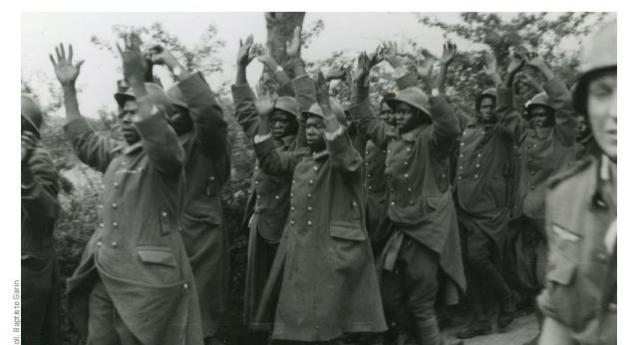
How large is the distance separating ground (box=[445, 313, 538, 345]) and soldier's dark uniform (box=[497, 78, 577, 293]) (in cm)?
33

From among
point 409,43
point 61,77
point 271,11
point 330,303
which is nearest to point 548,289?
point 330,303

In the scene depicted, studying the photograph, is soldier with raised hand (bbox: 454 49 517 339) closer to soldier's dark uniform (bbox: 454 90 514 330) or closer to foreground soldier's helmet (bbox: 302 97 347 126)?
soldier's dark uniform (bbox: 454 90 514 330)

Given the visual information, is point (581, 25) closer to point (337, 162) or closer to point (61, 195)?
point (337, 162)

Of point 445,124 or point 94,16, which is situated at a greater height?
point 94,16

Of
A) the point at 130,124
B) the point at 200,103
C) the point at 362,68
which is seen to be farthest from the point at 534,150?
the point at 130,124

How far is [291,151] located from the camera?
27.1 ft

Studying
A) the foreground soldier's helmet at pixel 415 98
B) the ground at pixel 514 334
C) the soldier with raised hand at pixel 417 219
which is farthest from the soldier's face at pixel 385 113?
the ground at pixel 514 334

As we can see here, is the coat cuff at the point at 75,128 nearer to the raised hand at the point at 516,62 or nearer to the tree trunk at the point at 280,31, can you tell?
the tree trunk at the point at 280,31

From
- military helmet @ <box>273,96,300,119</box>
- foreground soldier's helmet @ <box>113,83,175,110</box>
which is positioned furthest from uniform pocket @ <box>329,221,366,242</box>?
foreground soldier's helmet @ <box>113,83,175,110</box>

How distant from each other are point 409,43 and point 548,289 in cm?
232

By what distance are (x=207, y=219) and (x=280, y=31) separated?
1.57 m

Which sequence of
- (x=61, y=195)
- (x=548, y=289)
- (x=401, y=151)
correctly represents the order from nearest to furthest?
1. (x=548, y=289)
2. (x=61, y=195)
3. (x=401, y=151)

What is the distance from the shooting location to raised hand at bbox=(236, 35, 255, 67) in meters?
7.87

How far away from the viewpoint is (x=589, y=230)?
240 inches
